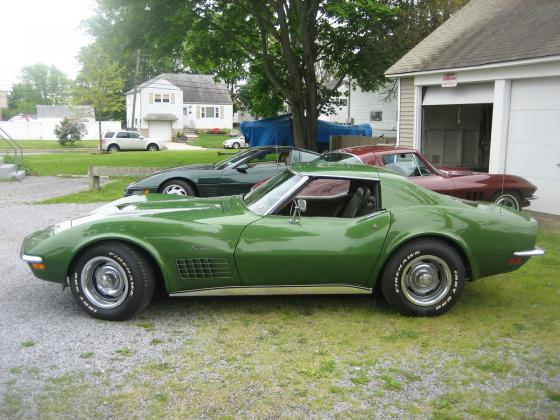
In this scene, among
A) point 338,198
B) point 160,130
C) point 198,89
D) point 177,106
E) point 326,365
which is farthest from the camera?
point 198,89

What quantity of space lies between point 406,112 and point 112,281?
10875 millimetres

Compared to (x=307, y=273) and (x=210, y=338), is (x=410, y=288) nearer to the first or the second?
(x=307, y=273)

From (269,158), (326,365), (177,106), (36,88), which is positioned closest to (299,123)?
(269,158)

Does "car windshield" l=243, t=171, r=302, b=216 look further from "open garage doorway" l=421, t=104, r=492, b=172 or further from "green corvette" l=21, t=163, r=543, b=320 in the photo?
"open garage doorway" l=421, t=104, r=492, b=172

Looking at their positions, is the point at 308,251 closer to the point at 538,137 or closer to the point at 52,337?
the point at 52,337

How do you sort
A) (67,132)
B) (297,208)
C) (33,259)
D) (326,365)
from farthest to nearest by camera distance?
1. (67,132)
2. (297,208)
3. (33,259)
4. (326,365)

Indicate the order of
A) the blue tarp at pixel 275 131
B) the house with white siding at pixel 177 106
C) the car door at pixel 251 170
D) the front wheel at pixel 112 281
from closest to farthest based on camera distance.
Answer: the front wheel at pixel 112 281
the car door at pixel 251 170
the blue tarp at pixel 275 131
the house with white siding at pixel 177 106

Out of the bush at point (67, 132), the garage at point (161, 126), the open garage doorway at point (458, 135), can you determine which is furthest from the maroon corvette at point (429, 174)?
the garage at point (161, 126)

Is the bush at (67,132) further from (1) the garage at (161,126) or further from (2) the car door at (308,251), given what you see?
(2) the car door at (308,251)

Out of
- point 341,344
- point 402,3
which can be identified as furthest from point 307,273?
point 402,3

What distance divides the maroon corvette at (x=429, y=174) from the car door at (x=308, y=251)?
387 cm

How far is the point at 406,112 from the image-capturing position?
46.3 ft

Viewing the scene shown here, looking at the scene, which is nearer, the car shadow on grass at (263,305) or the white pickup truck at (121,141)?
the car shadow on grass at (263,305)

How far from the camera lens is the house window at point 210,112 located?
67.8 metres
